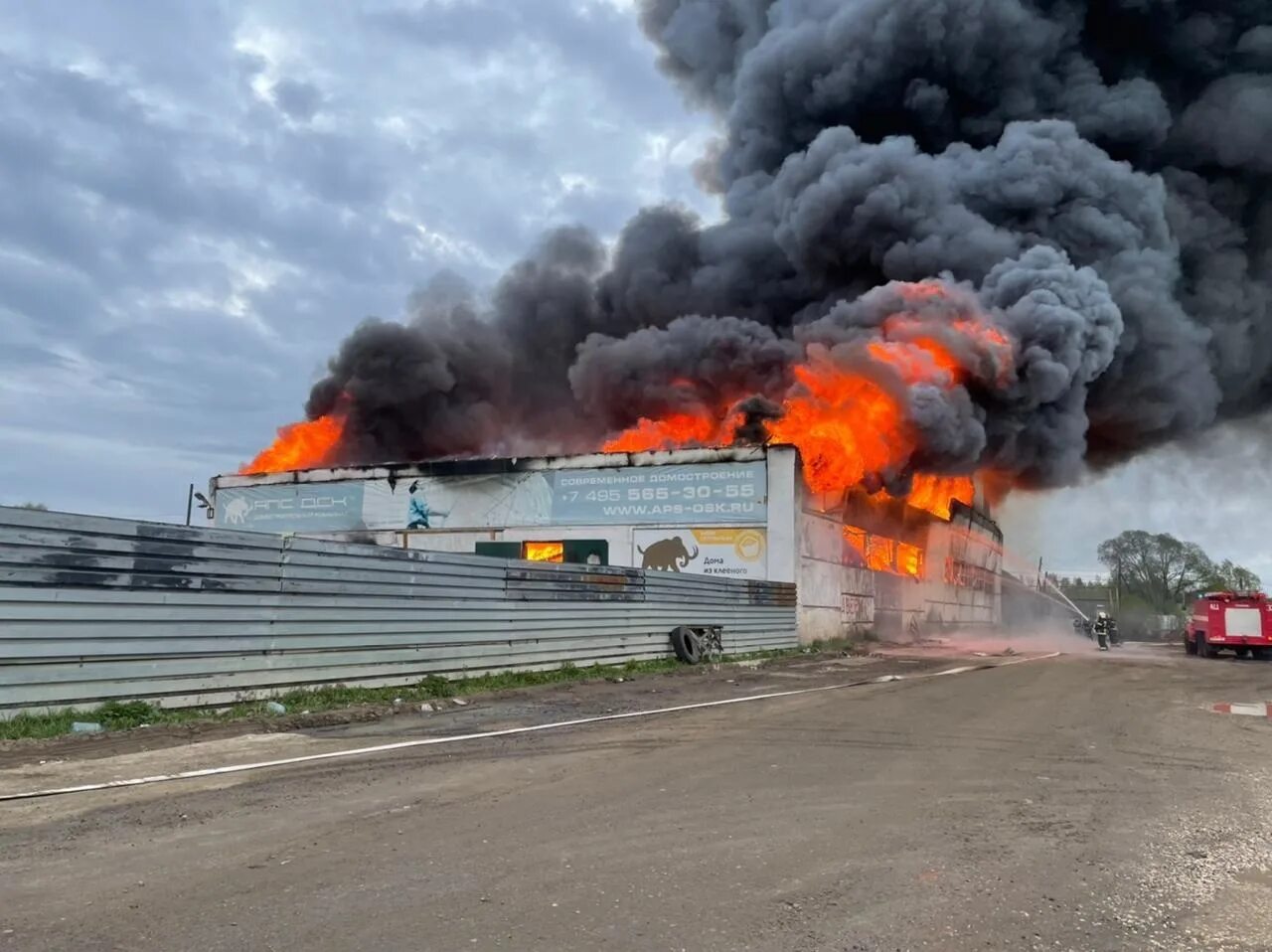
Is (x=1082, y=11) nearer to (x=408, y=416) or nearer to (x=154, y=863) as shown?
(x=408, y=416)

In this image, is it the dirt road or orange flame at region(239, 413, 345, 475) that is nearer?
the dirt road

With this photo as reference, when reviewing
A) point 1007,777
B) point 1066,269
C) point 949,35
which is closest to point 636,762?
point 1007,777

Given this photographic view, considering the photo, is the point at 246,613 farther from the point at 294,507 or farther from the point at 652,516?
the point at 294,507

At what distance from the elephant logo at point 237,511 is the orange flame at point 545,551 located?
40.2 feet

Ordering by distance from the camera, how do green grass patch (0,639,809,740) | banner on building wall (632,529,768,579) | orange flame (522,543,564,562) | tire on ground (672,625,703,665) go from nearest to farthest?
green grass patch (0,639,809,740)
tire on ground (672,625,703,665)
banner on building wall (632,529,768,579)
orange flame (522,543,564,562)

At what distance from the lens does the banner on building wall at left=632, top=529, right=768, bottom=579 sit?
25234mm

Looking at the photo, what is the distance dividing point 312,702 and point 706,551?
1652 cm

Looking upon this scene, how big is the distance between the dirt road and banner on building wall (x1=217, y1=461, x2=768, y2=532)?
17.6 metres

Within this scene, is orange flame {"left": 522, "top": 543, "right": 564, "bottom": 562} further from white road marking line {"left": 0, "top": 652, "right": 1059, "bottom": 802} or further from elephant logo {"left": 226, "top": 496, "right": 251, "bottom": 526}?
white road marking line {"left": 0, "top": 652, "right": 1059, "bottom": 802}

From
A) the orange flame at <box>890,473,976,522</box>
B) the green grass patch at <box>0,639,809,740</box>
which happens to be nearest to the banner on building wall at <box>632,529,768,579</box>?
the green grass patch at <box>0,639,809,740</box>

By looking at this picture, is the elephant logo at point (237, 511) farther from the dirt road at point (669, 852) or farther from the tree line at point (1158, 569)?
the tree line at point (1158, 569)

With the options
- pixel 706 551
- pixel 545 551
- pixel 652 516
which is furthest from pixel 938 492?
pixel 545 551

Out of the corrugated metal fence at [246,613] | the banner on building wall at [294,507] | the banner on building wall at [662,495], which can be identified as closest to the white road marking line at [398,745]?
the corrugated metal fence at [246,613]

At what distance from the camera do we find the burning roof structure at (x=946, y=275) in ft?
93.1
